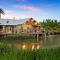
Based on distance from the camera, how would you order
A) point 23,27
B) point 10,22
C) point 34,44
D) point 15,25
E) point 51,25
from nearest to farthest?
point 34,44, point 15,25, point 10,22, point 23,27, point 51,25

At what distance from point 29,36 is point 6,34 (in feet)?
16.1

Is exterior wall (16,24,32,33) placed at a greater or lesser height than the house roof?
lesser

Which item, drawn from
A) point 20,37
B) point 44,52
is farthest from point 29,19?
point 44,52

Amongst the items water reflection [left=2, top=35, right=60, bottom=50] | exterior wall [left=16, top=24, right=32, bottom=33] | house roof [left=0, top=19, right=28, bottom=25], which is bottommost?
water reflection [left=2, top=35, right=60, bottom=50]

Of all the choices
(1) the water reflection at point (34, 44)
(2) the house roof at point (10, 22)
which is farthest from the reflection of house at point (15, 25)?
(1) the water reflection at point (34, 44)

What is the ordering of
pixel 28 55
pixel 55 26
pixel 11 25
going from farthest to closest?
pixel 55 26 < pixel 11 25 < pixel 28 55

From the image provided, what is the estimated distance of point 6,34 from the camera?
49875 mm

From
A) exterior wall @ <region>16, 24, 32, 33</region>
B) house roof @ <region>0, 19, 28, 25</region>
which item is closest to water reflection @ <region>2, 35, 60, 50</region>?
exterior wall @ <region>16, 24, 32, 33</region>

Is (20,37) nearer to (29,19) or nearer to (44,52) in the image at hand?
(29,19)

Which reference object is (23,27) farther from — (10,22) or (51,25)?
(51,25)

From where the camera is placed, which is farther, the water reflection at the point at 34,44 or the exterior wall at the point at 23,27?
the exterior wall at the point at 23,27

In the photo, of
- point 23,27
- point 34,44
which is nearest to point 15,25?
point 23,27

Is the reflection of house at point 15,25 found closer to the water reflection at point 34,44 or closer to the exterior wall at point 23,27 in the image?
the exterior wall at point 23,27

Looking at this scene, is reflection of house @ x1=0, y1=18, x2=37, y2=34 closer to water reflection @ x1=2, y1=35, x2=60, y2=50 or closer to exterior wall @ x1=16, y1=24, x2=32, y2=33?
exterior wall @ x1=16, y1=24, x2=32, y2=33
